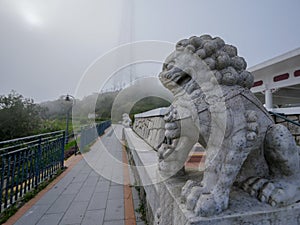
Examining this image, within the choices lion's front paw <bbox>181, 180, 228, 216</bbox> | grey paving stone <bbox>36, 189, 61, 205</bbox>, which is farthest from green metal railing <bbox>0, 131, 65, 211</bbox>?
lion's front paw <bbox>181, 180, 228, 216</bbox>

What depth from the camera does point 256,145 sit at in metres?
0.94

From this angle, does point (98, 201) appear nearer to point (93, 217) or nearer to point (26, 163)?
point (93, 217)

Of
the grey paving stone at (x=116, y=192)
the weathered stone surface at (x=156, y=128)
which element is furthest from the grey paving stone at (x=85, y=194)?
the weathered stone surface at (x=156, y=128)

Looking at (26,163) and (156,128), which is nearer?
(156,128)

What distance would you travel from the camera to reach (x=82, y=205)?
2.51 meters

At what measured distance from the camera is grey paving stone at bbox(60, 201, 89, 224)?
83.0 inches

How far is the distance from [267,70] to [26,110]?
35.0 feet

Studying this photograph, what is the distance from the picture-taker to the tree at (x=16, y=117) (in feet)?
28.4

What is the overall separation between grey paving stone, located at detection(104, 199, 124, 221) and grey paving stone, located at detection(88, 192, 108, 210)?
0.08m

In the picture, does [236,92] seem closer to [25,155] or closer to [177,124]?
[177,124]

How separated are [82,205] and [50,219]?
1.40 feet

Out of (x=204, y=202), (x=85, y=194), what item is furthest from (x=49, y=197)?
(x=204, y=202)

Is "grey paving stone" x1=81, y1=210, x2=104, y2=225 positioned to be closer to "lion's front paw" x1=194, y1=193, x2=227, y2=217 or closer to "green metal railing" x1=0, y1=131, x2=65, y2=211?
"green metal railing" x1=0, y1=131, x2=65, y2=211

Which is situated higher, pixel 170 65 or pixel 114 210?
pixel 170 65
